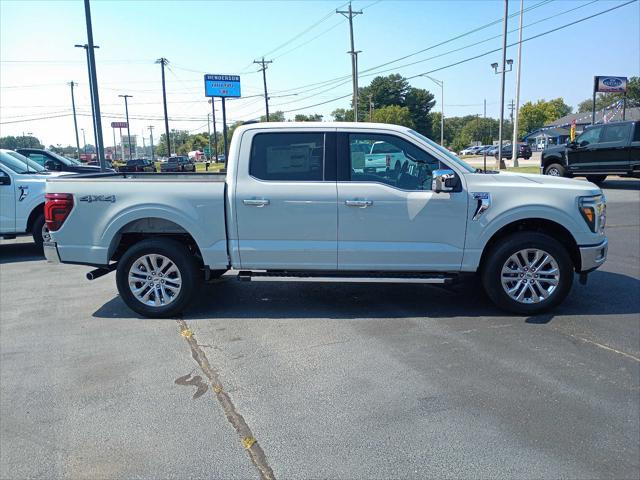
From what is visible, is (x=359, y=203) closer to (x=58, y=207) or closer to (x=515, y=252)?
(x=515, y=252)

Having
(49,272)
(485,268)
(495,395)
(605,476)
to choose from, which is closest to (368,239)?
(485,268)

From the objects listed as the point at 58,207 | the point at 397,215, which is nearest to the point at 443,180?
the point at 397,215

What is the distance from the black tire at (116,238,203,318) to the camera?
5504mm

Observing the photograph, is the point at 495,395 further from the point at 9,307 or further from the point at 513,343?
the point at 9,307

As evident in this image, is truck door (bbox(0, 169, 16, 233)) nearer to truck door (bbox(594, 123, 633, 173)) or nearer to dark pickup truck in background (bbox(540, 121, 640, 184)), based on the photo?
dark pickup truck in background (bbox(540, 121, 640, 184))

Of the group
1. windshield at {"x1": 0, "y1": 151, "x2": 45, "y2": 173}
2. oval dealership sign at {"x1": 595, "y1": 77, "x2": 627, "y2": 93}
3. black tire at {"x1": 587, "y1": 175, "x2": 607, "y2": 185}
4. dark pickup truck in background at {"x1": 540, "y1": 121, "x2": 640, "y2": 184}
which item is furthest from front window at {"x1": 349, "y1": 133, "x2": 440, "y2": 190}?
oval dealership sign at {"x1": 595, "y1": 77, "x2": 627, "y2": 93}

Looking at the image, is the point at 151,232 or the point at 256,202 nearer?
the point at 256,202

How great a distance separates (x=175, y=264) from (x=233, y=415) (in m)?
2.41

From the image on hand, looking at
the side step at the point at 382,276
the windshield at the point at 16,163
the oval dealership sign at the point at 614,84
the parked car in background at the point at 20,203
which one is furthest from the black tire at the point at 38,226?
the oval dealership sign at the point at 614,84

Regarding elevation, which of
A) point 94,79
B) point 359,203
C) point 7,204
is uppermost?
point 94,79

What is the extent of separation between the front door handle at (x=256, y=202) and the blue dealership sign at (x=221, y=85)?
33731 millimetres

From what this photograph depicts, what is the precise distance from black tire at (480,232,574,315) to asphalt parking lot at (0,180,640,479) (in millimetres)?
164

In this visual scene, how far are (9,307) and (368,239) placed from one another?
14.3 ft

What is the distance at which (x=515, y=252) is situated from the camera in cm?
537
